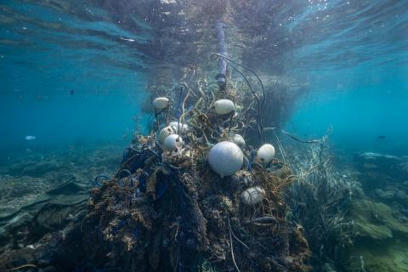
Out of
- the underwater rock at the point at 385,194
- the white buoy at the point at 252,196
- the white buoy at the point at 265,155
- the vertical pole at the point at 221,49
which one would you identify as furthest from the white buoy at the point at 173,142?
the underwater rock at the point at 385,194

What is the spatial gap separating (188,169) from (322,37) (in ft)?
61.3

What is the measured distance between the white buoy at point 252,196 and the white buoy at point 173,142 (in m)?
1.39

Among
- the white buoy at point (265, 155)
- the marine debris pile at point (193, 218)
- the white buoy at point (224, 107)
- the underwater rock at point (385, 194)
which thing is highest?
the white buoy at point (224, 107)

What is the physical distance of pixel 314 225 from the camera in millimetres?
5594

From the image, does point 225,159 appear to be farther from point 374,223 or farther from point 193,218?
point 374,223

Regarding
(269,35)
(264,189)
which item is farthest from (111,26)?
(264,189)

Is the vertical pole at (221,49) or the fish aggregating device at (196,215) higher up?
the vertical pole at (221,49)

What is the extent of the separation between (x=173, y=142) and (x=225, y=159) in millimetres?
941

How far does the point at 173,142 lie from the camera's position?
4.06 meters

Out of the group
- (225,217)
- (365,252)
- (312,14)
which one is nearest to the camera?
(225,217)

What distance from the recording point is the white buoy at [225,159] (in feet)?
12.6

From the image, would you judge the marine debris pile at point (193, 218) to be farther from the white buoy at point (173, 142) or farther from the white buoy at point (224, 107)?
the white buoy at point (224, 107)

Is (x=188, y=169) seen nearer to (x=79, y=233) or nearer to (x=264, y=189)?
(x=264, y=189)

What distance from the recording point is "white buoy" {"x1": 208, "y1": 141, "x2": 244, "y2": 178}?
12.6 ft
